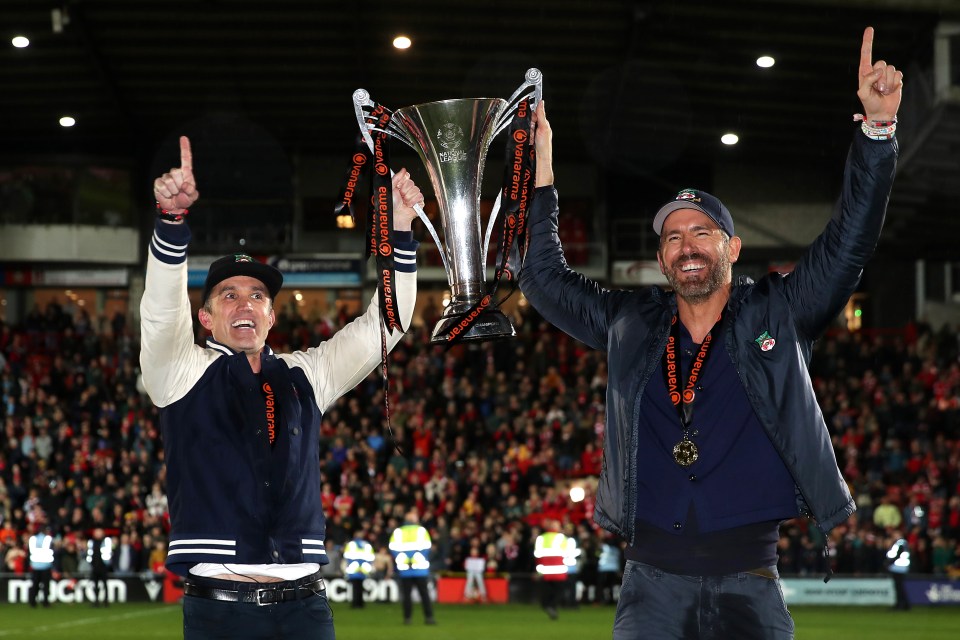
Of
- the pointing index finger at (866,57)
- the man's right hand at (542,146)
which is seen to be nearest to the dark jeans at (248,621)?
the man's right hand at (542,146)

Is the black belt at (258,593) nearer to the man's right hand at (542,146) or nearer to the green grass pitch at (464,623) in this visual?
the man's right hand at (542,146)

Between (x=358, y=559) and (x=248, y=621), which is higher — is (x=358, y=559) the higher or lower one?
the lower one

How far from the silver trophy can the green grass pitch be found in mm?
12306

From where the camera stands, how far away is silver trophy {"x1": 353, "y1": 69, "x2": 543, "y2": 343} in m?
4.88

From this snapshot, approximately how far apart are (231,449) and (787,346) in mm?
2048

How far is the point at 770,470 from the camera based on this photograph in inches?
163

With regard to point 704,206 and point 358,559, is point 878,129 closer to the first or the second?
point 704,206

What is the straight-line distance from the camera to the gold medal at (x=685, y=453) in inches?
164

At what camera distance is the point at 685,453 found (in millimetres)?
4176

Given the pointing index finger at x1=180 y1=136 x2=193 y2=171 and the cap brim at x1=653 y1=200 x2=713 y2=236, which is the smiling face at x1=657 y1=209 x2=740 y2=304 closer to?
the cap brim at x1=653 y1=200 x2=713 y2=236

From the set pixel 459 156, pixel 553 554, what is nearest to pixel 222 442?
pixel 459 156

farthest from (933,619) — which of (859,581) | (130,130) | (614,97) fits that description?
(130,130)

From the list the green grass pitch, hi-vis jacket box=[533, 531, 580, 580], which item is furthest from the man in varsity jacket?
hi-vis jacket box=[533, 531, 580, 580]

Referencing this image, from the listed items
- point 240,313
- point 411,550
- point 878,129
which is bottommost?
point 411,550
